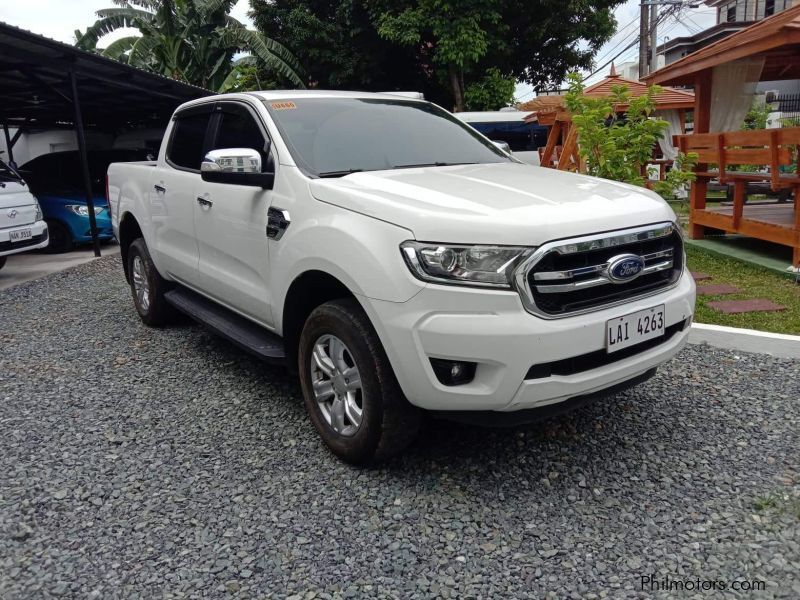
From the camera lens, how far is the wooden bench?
22.5 feet

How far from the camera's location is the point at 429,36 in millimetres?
20766

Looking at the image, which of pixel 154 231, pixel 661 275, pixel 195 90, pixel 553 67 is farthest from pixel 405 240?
pixel 553 67

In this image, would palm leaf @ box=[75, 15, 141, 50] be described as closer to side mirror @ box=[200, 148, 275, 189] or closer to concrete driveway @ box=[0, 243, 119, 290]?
concrete driveway @ box=[0, 243, 119, 290]

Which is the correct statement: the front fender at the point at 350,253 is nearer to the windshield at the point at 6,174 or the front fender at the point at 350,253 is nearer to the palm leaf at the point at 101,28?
the windshield at the point at 6,174

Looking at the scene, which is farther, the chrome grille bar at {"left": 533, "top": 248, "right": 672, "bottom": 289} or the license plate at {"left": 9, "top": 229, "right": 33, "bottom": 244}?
the license plate at {"left": 9, "top": 229, "right": 33, "bottom": 244}

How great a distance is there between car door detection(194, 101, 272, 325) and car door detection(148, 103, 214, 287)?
15cm

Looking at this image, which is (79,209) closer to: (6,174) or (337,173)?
(6,174)

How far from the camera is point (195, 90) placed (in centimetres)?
1334

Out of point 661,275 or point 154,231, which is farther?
point 154,231

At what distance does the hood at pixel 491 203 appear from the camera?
262 centimetres

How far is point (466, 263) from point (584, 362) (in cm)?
66

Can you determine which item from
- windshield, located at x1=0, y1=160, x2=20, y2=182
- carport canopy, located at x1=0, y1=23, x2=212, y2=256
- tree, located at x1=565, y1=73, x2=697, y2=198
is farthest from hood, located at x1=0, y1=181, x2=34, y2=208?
tree, located at x1=565, y1=73, x2=697, y2=198

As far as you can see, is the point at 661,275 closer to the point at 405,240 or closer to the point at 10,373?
the point at 405,240

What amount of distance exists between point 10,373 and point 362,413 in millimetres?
3302
